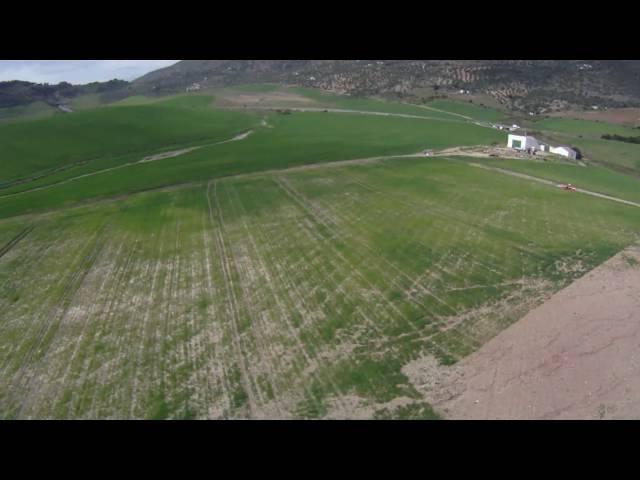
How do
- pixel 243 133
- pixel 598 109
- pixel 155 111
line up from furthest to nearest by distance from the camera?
pixel 598 109
pixel 155 111
pixel 243 133

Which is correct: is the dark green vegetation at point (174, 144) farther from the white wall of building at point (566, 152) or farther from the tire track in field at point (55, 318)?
the tire track in field at point (55, 318)

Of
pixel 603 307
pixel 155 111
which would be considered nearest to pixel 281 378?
pixel 603 307

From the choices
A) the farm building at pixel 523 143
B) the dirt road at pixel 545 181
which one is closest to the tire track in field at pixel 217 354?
the dirt road at pixel 545 181

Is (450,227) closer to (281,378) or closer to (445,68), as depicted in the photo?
(281,378)

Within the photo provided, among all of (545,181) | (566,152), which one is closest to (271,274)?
(545,181)

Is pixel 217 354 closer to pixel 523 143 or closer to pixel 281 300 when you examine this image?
pixel 281 300

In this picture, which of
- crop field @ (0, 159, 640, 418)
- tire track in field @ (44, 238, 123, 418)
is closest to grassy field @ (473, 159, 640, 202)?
crop field @ (0, 159, 640, 418)

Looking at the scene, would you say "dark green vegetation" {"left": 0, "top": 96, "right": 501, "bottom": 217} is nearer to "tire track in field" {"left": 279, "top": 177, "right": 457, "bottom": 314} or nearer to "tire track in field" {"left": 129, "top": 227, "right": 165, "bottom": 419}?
"tire track in field" {"left": 279, "top": 177, "right": 457, "bottom": 314}
